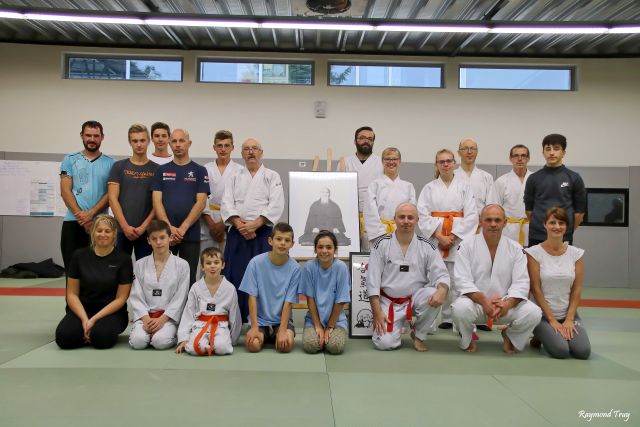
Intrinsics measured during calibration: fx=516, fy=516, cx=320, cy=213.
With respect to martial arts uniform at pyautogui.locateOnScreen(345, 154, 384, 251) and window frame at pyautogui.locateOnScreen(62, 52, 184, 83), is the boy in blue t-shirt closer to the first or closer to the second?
martial arts uniform at pyautogui.locateOnScreen(345, 154, 384, 251)

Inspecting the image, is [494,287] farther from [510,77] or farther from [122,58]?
[122,58]

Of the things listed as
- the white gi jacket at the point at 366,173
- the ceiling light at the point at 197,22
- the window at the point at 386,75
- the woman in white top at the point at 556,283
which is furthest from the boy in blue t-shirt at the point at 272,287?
the window at the point at 386,75

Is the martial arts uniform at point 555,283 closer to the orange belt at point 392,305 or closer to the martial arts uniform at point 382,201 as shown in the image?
the orange belt at point 392,305

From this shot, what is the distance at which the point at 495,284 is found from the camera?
393 centimetres

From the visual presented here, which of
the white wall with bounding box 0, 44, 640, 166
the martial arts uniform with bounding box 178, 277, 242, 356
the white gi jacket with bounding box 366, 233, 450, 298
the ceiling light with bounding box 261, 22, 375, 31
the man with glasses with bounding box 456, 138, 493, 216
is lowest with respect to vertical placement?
the martial arts uniform with bounding box 178, 277, 242, 356

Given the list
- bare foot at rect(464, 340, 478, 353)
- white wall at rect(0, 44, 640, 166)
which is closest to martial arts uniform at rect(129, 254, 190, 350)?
bare foot at rect(464, 340, 478, 353)

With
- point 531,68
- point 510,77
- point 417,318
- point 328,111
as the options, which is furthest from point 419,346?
point 531,68

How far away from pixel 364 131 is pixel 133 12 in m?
3.48

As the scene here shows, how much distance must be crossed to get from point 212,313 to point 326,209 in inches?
70.6

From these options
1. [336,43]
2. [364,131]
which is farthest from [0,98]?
[364,131]

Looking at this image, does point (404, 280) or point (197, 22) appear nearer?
point (404, 280)

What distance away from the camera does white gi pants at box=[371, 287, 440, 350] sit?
12.8 ft

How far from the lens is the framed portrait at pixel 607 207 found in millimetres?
8633

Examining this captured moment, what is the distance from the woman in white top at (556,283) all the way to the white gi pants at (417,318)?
2.54 ft
